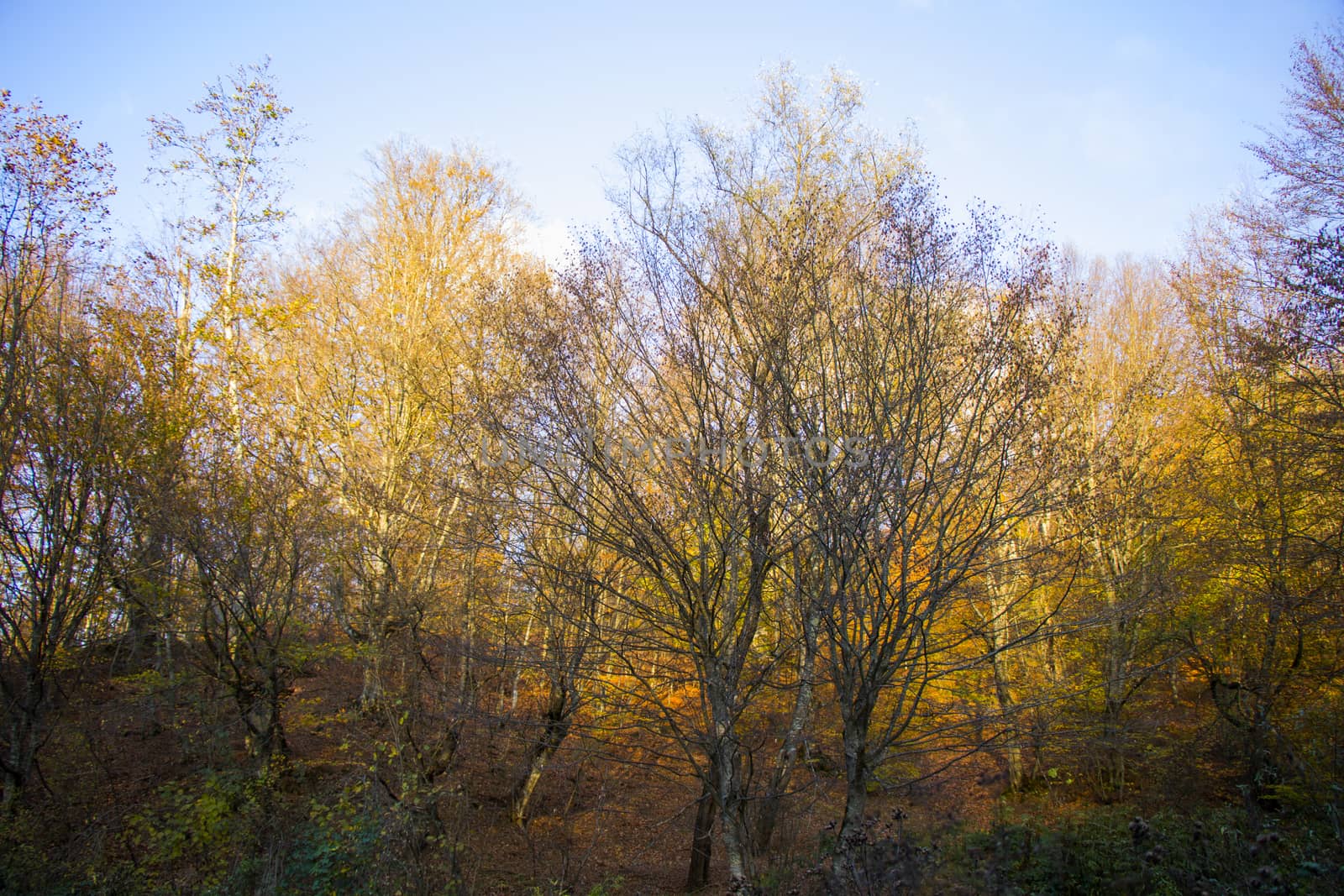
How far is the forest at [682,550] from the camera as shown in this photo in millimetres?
5234

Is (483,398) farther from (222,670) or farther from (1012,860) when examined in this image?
(1012,860)

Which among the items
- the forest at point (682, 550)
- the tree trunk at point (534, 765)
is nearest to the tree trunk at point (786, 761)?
the forest at point (682, 550)

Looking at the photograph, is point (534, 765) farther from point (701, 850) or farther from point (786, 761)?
point (786, 761)

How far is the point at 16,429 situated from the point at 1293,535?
15.4 m

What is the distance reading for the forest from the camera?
5234 millimetres

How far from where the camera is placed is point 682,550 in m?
6.06

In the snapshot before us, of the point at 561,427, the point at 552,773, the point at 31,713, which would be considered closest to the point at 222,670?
the point at 31,713

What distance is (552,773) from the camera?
1210 cm

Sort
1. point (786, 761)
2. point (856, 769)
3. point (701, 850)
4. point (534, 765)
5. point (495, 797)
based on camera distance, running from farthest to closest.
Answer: point (495, 797)
point (534, 765)
point (701, 850)
point (786, 761)
point (856, 769)

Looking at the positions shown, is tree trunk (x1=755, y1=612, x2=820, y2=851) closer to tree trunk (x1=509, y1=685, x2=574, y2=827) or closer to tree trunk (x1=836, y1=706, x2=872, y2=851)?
tree trunk (x1=836, y1=706, x2=872, y2=851)

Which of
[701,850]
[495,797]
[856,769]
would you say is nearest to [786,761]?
[701,850]

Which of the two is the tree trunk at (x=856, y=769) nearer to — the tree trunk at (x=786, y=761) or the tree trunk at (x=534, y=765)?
the tree trunk at (x=786, y=761)

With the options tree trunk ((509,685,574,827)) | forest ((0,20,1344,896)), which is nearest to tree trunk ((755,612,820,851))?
forest ((0,20,1344,896))

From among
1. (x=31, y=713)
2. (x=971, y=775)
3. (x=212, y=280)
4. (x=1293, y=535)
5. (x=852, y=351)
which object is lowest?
(x=971, y=775)
